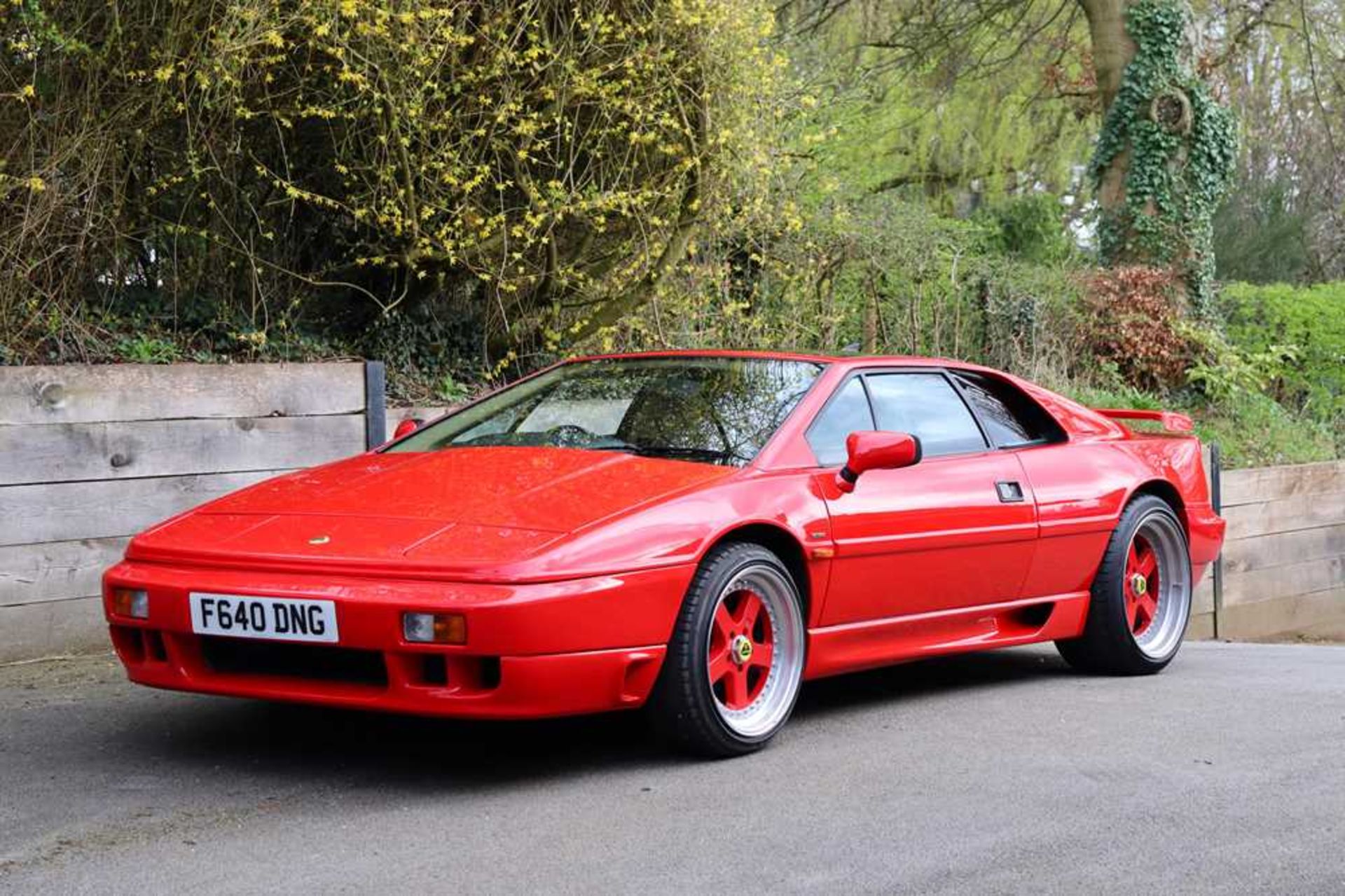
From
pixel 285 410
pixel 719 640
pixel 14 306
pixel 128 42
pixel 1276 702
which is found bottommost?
pixel 1276 702

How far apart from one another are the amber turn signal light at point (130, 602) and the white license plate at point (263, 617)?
0.75 ft

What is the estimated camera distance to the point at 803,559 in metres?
5.43

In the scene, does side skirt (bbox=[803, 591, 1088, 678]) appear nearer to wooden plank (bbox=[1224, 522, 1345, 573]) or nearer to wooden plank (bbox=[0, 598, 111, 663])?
wooden plank (bbox=[0, 598, 111, 663])

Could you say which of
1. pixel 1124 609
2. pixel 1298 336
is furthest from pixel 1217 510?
pixel 1298 336

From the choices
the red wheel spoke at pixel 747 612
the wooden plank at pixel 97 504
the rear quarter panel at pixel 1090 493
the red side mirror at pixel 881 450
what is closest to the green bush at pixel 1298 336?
the rear quarter panel at pixel 1090 493

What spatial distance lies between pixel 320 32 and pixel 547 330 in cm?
266

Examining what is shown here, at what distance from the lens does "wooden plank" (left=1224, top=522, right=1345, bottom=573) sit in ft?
37.9

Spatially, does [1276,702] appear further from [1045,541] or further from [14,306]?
[14,306]

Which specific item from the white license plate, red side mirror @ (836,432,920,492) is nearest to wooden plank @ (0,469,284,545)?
the white license plate

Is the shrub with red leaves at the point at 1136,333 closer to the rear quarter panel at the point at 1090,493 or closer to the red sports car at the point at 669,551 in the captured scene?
the rear quarter panel at the point at 1090,493

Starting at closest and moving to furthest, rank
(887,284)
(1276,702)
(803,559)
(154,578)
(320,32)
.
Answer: (154,578), (803,559), (1276,702), (320,32), (887,284)

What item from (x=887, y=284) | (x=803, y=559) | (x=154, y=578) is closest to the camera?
(x=154, y=578)

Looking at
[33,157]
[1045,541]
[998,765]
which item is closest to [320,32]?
[33,157]

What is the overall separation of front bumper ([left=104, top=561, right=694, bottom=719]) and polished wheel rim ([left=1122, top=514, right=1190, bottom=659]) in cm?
303
